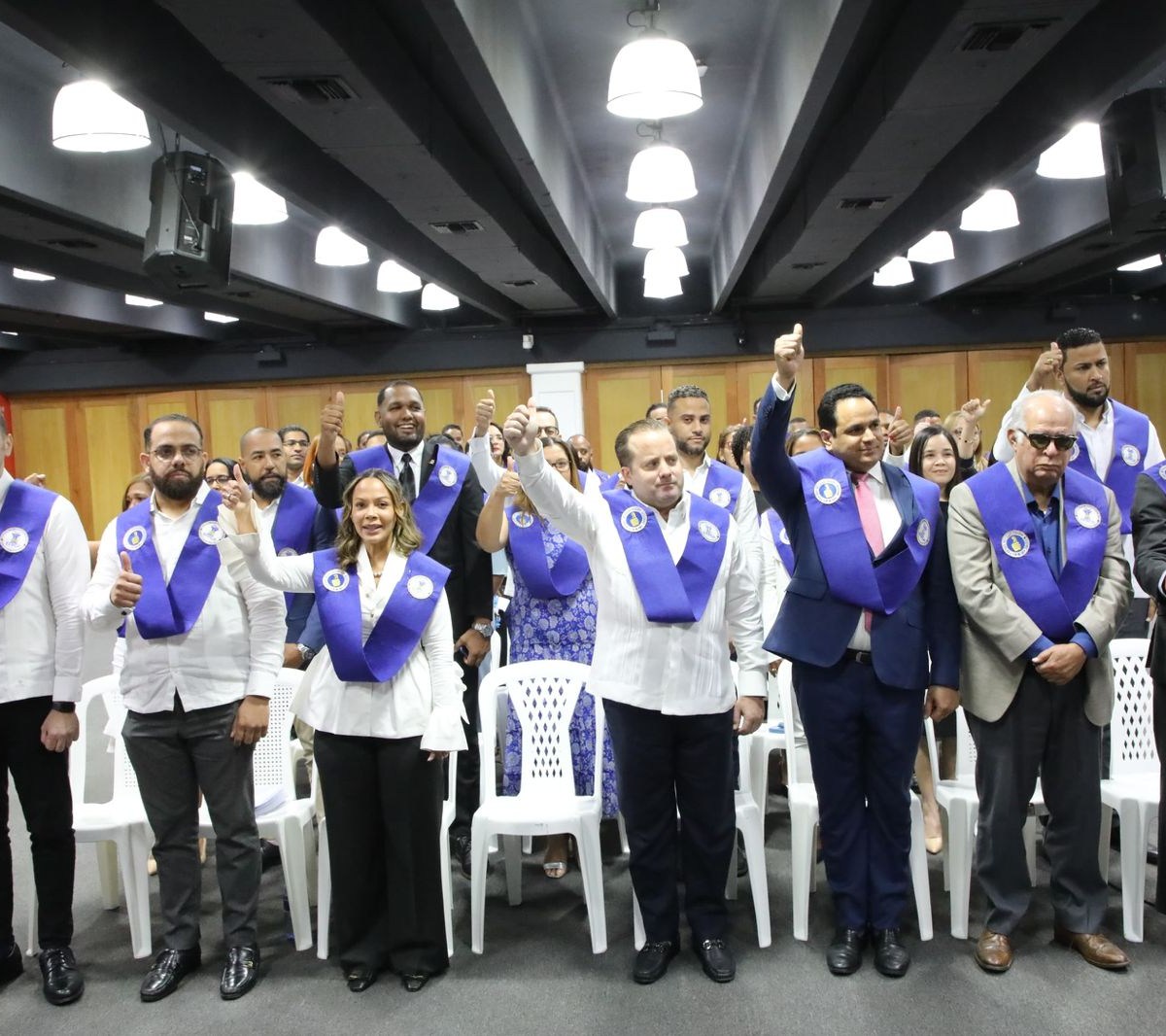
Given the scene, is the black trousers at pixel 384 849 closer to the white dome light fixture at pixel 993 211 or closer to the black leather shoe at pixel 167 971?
Answer: the black leather shoe at pixel 167 971

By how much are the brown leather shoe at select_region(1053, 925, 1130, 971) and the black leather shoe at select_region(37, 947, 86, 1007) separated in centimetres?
278

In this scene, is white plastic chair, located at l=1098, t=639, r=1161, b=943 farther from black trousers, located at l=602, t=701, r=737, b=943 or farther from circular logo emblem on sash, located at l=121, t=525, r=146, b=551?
circular logo emblem on sash, located at l=121, t=525, r=146, b=551

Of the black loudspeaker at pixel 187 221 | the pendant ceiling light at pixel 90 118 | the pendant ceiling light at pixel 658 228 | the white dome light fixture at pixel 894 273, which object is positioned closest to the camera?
the pendant ceiling light at pixel 90 118

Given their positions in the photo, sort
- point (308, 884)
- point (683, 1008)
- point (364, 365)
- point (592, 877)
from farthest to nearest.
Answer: point (364, 365) → point (308, 884) → point (592, 877) → point (683, 1008)

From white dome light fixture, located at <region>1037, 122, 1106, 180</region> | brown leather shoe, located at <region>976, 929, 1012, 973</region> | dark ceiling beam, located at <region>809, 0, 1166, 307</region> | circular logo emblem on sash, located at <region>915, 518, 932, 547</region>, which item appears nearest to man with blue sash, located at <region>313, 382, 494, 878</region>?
circular logo emblem on sash, located at <region>915, 518, 932, 547</region>

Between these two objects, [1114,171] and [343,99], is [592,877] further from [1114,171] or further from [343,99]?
[1114,171]

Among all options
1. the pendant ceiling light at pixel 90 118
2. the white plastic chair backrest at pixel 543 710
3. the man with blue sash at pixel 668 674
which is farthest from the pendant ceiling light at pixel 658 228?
the man with blue sash at pixel 668 674

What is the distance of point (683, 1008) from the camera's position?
2.76 m

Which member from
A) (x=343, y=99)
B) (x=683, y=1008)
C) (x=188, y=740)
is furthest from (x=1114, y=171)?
(x=188, y=740)

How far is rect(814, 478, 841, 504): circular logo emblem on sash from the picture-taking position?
2.86 m

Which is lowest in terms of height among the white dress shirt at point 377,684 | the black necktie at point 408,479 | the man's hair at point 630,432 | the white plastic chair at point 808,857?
the white plastic chair at point 808,857

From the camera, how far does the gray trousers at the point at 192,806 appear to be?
2918 mm

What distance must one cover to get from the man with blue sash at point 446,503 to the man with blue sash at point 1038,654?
165 centimetres

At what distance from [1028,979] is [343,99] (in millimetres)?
→ 3622
